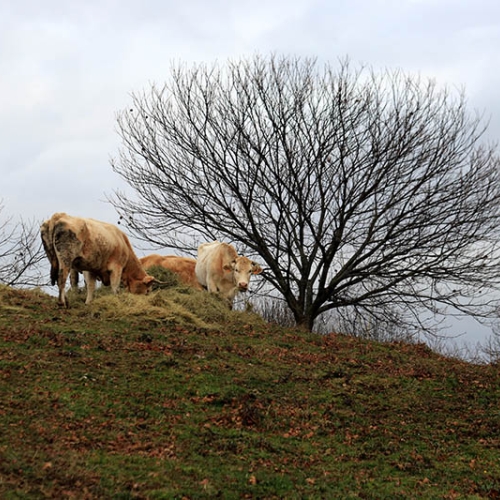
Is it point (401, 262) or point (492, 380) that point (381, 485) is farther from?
point (401, 262)

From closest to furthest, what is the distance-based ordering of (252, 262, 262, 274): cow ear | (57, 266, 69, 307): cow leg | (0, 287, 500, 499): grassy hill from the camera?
(0, 287, 500, 499): grassy hill, (57, 266, 69, 307): cow leg, (252, 262, 262, 274): cow ear

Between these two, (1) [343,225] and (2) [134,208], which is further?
(2) [134,208]

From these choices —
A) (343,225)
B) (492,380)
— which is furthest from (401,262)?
(492,380)

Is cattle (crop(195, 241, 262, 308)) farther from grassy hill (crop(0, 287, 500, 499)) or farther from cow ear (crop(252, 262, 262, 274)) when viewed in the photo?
grassy hill (crop(0, 287, 500, 499))

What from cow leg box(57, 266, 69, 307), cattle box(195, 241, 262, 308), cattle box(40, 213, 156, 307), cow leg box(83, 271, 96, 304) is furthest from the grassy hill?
cattle box(195, 241, 262, 308)

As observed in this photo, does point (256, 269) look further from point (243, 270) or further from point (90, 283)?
point (90, 283)

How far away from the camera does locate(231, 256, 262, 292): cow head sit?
731 inches

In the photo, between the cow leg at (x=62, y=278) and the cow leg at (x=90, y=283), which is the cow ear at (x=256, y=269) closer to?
the cow leg at (x=90, y=283)

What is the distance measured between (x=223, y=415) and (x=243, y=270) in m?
9.79

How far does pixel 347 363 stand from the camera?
41.0 feet

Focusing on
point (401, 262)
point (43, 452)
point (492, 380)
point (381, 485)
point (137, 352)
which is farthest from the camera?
point (401, 262)

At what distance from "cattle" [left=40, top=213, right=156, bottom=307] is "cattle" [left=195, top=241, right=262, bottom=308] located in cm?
254

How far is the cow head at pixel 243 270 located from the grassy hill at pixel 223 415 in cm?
442

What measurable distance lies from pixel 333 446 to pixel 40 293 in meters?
9.90
